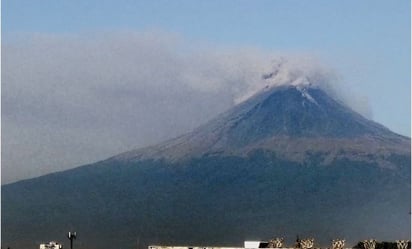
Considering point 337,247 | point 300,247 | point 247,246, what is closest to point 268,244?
point 247,246

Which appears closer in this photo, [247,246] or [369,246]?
[369,246]

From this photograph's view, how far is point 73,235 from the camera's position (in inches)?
5192

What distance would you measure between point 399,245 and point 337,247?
750 cm

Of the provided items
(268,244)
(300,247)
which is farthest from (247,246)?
(300,247)

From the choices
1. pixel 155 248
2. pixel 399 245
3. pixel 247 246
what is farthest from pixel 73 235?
pixel 399 245

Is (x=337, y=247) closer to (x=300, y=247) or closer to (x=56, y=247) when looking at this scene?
(x=300, y=247)

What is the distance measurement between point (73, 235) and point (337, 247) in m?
32.2

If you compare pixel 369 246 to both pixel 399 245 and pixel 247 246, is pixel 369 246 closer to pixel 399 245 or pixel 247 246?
pixel 399 245

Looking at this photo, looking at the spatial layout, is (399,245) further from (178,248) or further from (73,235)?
(73,235)

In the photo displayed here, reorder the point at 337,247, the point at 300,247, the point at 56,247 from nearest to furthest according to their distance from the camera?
the point at 337,247 < the point at 300,247 < the point at 56,247

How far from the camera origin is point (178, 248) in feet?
431

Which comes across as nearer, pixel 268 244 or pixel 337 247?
pixel 337 247

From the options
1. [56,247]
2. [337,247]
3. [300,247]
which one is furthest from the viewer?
[56,247]

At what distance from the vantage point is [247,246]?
14900 cm
